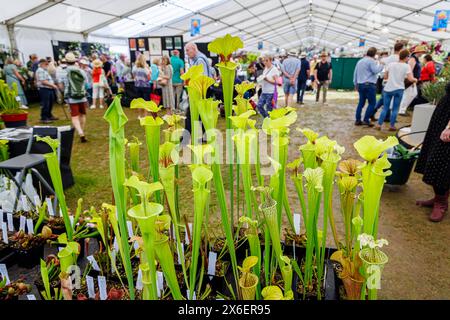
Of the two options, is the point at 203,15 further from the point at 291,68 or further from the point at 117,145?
the point at 117,145

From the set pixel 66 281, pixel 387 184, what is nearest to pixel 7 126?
pixel 66 281

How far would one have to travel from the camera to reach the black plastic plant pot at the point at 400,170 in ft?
8.74

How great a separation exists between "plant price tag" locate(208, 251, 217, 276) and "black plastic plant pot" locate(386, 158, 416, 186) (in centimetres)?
211

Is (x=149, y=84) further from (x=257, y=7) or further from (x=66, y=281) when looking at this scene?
(x=257, y=7)

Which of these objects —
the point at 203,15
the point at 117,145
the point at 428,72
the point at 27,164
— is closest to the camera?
the point at 117,145

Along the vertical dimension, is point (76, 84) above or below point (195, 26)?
below

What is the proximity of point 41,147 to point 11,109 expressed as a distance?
106 centimetres

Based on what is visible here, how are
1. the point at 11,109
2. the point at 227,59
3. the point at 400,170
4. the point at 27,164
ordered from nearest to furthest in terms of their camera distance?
the point at 227,59, the point at 27,164, the point at 400,170, the point at 11,109

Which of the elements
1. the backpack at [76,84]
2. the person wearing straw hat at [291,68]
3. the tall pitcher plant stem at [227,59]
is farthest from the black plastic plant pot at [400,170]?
the person wearing straw hat at [291,68]

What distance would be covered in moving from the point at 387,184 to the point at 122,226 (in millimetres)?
2829

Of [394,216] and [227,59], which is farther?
[394,216]

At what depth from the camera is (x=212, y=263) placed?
115 cm

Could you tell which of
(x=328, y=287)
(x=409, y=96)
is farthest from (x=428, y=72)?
(x=328, y=287)

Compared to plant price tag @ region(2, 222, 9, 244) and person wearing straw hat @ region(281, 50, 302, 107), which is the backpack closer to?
plant price tag @ region(2, 222, 9, 244)
